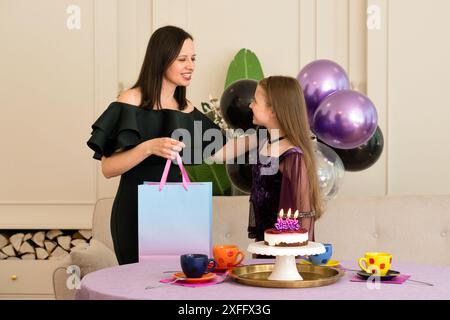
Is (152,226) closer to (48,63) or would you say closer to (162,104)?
(162,104)

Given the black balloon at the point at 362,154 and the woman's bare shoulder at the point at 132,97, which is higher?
the woman's bare shoulder at the point at 132,97

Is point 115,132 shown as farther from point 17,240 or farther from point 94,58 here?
point 17,240

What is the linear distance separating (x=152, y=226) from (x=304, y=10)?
8.79 ft

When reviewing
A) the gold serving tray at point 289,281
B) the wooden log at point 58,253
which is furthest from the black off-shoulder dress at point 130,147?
the wooden log at point 58,253

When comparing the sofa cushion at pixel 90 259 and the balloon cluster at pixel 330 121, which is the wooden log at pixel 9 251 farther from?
the balloon cluster at pixel 330 121

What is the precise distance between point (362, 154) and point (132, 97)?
1333mm

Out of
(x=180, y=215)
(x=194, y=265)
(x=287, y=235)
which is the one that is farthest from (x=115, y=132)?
(x=287, y=235)

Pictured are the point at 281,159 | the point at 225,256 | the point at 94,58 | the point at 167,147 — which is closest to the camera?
the point at 225,256

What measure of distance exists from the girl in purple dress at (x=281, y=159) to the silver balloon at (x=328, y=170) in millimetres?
531

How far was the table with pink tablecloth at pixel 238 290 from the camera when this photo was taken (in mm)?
1750

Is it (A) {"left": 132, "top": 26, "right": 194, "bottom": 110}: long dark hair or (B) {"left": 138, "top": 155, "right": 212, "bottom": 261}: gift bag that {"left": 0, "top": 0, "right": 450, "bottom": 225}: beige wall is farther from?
(B) {"left": 138, "top": 155, "right": 212, "bottom": 261}: gift bag

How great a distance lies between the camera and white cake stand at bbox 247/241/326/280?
1.86m

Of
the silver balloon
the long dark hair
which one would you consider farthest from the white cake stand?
the silver balloon

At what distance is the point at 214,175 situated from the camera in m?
3.91
